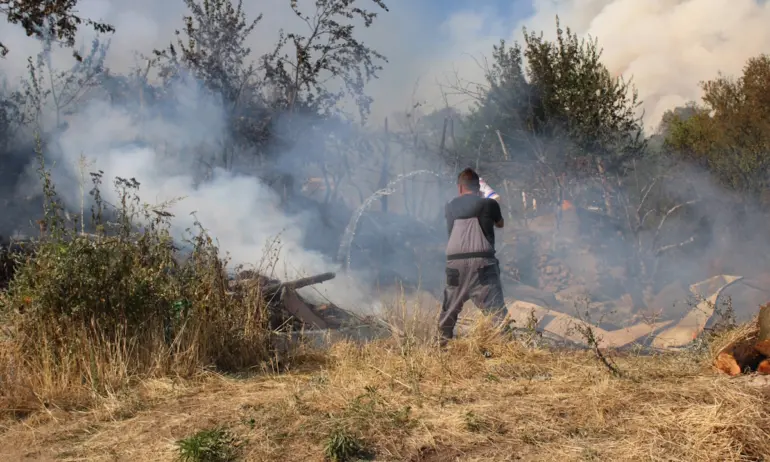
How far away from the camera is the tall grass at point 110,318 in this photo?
3869 mm

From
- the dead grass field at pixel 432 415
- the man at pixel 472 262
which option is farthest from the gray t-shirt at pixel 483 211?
the dead grass field at pixel 432 415

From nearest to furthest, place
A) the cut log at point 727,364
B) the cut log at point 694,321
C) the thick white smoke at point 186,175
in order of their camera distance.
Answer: the cut log at point 727,364 → the cut log at point 694,321 → the thick white smoke at point 186,175

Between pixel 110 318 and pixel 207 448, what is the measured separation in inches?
68.2

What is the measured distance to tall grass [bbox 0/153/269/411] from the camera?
387cm

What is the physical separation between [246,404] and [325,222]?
417 inches

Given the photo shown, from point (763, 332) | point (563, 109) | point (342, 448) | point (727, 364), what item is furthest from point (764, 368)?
point (563, 109)

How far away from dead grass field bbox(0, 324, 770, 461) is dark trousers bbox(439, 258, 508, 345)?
3.02ft

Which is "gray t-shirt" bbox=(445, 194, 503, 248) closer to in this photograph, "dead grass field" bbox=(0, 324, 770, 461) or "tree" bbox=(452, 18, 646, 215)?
"dead grass field" bbox=(0, 324, 770, 461)

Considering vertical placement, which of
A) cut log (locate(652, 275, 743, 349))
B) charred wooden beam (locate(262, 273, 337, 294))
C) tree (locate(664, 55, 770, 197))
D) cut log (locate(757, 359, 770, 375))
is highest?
tree (locate(664, 55, 770, 197))

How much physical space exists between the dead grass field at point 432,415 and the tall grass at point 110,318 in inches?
8.0

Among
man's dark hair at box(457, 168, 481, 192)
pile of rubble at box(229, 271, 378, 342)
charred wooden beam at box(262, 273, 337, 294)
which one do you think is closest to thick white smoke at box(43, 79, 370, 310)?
charred wooden beam at box(262, 273, 337, 294)

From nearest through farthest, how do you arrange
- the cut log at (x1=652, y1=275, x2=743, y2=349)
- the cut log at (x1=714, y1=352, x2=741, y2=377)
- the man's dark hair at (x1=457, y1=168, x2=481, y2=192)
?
the cut log at (x1=714, y1=352, x2=741, y2=377), the man's dark hair at (x1=457, y1=168, x2=481, y2=192), the cut log at (x1=652, y1=275, x2=743, y2=349)

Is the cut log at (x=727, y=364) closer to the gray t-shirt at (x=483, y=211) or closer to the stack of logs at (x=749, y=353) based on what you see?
the stack of logs at (x=749, y=353)

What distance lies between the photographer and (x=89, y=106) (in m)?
13.6
